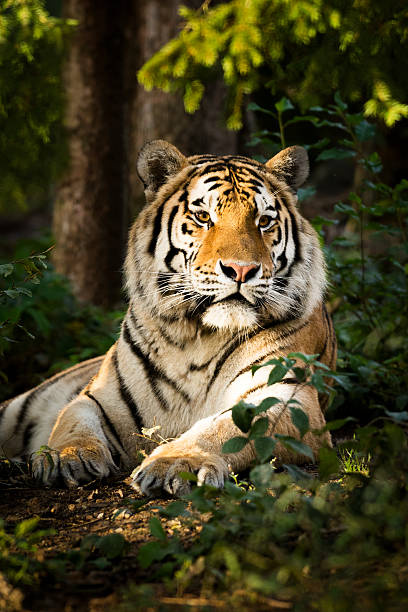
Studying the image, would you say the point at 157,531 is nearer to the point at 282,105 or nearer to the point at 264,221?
the point at 264,221

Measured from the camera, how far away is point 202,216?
320 centimetres

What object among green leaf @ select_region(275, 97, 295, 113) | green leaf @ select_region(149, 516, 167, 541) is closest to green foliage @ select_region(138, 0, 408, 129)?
green leaf @ select_region(275, 97, 295, 113)

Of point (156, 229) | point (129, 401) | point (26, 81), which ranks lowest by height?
point (129, 401)

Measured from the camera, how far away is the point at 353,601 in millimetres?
1363

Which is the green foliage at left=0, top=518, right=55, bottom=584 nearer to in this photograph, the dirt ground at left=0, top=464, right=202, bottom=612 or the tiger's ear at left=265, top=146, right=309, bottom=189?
the dirt ground at left=0, top=464, right=202, bottom=612

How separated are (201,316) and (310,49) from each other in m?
1.80

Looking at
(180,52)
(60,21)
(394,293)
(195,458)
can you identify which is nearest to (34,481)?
(195,458)

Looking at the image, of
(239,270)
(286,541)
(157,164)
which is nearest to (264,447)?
(286,541)

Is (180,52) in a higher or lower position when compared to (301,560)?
higher

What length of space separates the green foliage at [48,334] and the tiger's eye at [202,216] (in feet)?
5.83

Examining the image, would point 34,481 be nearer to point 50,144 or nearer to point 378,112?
point 378,112

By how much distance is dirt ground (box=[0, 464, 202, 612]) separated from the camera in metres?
1.54

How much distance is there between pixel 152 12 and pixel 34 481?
202 inches

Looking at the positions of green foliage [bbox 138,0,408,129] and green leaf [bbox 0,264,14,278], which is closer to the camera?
green leaf [bbox 0,264,14,278]
